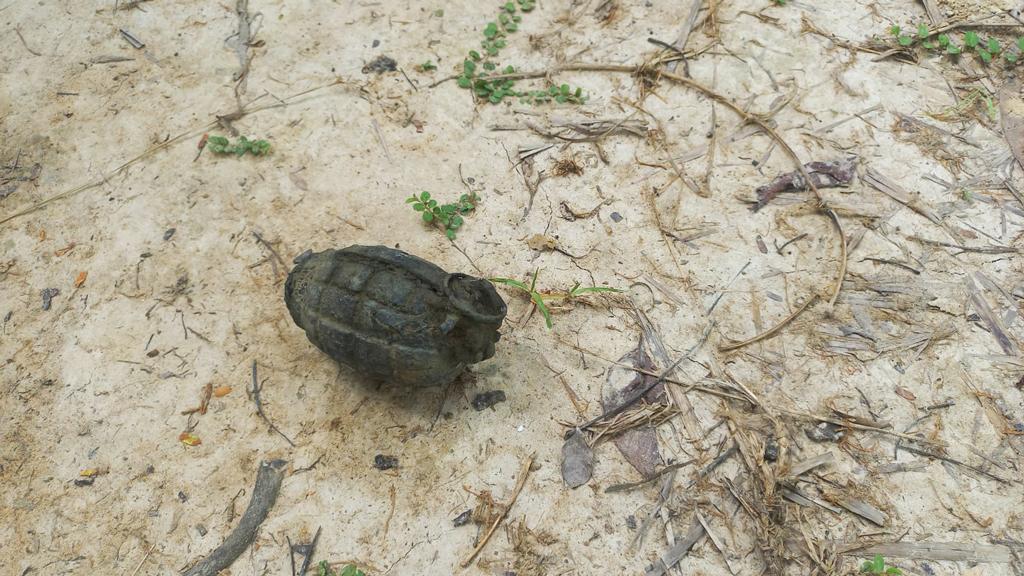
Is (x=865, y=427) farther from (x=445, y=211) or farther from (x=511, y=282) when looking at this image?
(x=445, y=211)

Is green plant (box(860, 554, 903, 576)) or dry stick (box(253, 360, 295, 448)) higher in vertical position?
dry stick (box(253, 360, 295, 448))

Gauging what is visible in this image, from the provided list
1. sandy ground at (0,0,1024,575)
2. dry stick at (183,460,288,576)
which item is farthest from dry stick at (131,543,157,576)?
dry stick at (183,460,288,576)

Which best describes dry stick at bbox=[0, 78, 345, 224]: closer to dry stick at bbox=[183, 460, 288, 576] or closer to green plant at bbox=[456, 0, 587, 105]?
green plant at bbox=[456, 0, 587, 105]

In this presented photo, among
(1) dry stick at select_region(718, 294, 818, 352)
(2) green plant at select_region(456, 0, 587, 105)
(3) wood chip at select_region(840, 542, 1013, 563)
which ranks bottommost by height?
(3) wood chip at select_region(840, 542, 1013, 563)

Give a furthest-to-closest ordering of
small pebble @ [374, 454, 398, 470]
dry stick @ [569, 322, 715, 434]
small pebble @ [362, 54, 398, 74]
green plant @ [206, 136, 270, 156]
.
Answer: small pebble @ [362, 54, 398, 74]
green plant @ [206, 136, 270, 156]
dry stick @ [569, 322, 715, 434]
small pebble @ [374, 454, 398, 470]

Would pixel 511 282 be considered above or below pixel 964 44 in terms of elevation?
below

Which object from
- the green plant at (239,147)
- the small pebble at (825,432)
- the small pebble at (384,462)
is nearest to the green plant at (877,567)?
the small pebble at (825,432)

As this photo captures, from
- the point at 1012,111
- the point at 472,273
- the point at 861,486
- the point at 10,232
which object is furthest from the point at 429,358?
the point at 1012,111

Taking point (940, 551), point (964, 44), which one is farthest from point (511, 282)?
point (964, 44)
